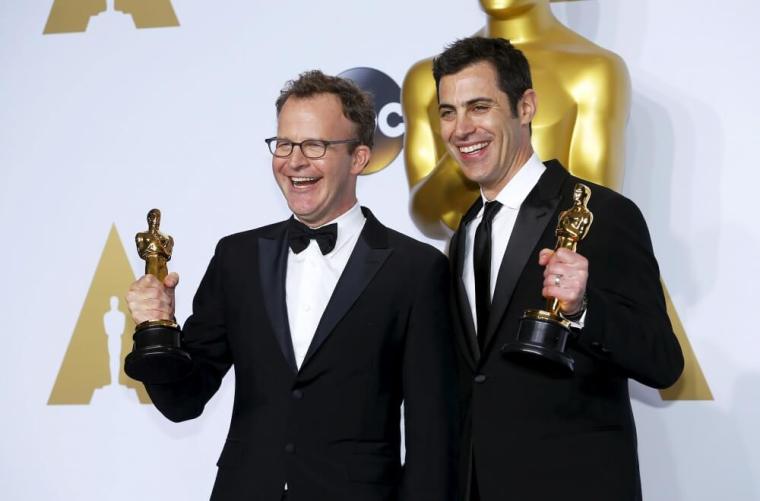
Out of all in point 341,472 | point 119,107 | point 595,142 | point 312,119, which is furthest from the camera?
point 119,107

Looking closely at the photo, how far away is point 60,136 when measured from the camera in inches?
136

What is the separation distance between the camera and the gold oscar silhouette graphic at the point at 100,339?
3316 millimetres

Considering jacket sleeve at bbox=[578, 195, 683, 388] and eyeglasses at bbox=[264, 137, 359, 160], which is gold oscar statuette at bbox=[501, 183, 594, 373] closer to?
jacket sleeve at bbox=[578, 195, 683, 388]

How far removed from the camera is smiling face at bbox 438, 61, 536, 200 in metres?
1.98

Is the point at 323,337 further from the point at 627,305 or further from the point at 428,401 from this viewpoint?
the point at 627,305

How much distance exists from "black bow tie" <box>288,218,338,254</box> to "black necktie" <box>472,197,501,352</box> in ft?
0.90

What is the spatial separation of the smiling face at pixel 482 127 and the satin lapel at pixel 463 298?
0.09 m

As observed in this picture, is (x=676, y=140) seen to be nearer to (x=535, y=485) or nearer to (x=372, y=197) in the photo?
(x=372, y=197)

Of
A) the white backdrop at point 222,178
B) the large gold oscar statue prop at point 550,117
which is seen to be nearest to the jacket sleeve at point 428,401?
the large gold oscar statue prop at point 550,117

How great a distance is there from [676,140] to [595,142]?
567 millimetres

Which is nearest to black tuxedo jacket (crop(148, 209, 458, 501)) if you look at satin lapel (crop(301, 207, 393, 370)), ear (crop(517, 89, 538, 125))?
→ satin lapel (crop(301, 207, 393, 370))

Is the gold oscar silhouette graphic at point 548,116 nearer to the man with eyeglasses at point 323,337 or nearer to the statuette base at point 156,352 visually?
Answer: the man with eyeglasses at point 323,337

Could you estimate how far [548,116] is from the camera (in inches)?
96.4

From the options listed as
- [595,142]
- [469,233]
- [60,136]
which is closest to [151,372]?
[469,233]
